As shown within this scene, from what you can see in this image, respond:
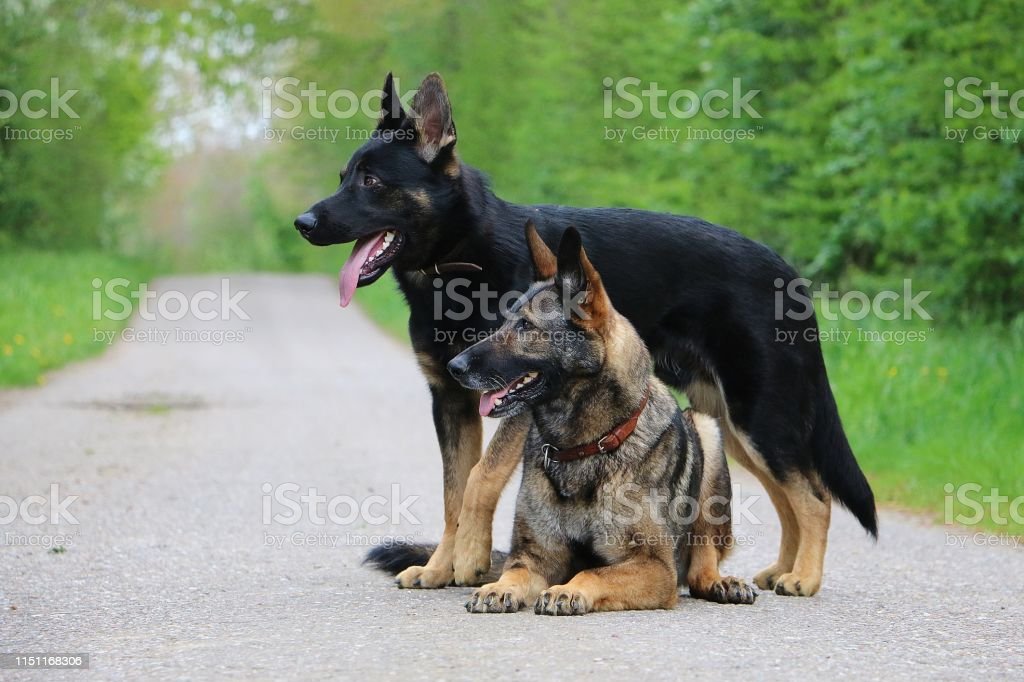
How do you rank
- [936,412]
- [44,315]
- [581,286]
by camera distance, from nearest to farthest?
[581,286]
[936,412]
[44,315]

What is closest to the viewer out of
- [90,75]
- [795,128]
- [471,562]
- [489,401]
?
[489,401]

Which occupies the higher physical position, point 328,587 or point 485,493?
point 485,493

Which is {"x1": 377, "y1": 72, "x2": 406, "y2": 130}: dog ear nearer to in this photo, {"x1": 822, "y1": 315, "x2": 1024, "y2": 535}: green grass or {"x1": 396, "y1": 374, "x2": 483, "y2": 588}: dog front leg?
{"x1": 396, "y1": 374, "x2": 483, "y2": 588}: dog front leg

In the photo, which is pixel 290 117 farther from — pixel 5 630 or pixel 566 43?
pixel 5 630

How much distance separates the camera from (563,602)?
5422mm

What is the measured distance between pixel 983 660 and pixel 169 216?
8249 centimetres

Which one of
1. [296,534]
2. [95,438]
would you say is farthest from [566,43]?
[296,534]

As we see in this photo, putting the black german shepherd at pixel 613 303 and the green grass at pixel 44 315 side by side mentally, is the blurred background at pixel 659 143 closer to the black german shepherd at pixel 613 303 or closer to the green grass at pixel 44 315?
the green grass at pixel 44 315

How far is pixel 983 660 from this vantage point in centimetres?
496

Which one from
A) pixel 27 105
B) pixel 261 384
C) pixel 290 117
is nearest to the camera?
pixel 261 384

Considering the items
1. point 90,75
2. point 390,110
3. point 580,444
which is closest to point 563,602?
point 580,444

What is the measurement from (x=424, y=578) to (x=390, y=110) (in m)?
2.34

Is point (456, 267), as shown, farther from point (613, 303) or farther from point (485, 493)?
point (485, 493)

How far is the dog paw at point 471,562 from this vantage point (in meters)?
6.39
